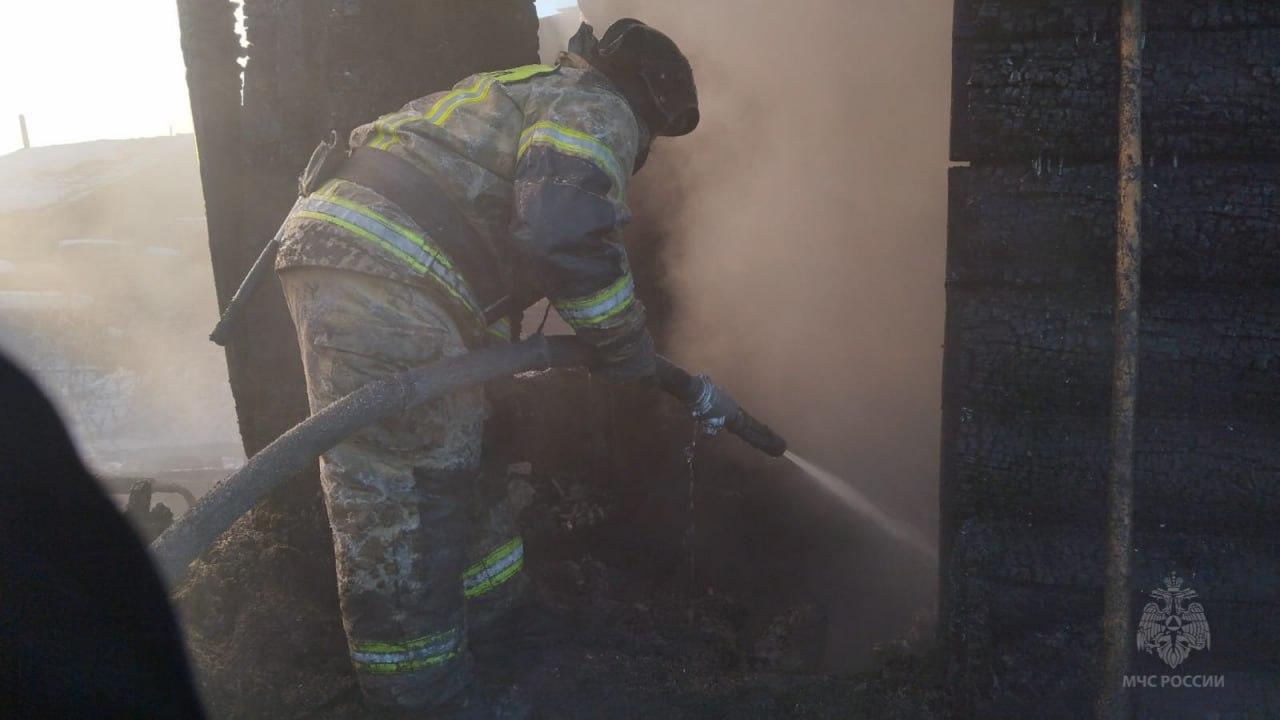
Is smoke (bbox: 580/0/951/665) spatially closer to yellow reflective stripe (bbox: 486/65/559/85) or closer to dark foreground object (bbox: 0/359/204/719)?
yellow reflective stripe (bbox: 486/65/559/85)

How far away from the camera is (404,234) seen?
8.09 feet

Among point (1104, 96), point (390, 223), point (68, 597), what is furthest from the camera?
point (390, 223)

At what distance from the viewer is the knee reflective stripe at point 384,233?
8.00 feet

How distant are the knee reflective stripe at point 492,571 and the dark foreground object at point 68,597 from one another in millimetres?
939

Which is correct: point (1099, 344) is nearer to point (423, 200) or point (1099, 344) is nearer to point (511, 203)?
point (511, 203)

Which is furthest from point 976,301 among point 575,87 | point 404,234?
point 404,234

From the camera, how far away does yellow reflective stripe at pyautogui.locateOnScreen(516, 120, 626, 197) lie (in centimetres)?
240

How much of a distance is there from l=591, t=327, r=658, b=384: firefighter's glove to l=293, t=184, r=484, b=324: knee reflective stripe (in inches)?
21.3

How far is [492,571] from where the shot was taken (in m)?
3.01

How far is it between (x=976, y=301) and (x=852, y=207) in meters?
2.50

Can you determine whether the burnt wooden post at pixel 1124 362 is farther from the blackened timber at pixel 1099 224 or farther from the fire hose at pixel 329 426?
the fire hose at pixel 329 426

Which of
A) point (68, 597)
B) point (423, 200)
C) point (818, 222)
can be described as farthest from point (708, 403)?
point (818, 222)

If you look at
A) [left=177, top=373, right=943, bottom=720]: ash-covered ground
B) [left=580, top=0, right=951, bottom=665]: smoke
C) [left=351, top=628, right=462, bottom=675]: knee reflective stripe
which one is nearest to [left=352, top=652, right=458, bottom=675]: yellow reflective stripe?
[left=351, top=628, right=462, bottom=675]: knee reflective stripe

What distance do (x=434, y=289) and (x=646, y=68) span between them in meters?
1.03
